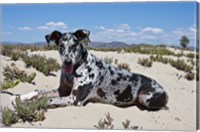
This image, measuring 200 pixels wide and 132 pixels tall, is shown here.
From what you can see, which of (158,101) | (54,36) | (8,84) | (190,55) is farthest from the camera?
(8,84)

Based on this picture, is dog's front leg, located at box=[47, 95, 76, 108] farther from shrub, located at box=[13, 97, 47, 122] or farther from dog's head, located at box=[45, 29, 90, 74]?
dog's head, located at box=[45, 29, 90, 74]

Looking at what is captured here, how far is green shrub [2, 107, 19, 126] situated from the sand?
44mm

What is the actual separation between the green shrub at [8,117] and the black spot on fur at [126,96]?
0.87 meters

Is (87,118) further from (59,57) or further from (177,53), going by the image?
(177,53)

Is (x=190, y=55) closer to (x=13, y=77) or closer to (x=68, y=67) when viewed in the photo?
(x=68, y=67)

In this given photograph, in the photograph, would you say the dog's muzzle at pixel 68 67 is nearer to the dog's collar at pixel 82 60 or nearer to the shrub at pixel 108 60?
the dog's collar at pixel 82 60

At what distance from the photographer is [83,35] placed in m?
4.55

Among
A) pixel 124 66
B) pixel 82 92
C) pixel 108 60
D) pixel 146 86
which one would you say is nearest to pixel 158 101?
pixel 146 86

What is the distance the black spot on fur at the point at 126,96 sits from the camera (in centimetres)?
455

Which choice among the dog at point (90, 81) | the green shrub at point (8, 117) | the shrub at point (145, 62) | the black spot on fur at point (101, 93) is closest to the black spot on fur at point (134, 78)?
the dog at point (90, 81)

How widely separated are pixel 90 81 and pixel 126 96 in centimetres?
32

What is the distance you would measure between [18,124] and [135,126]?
97 cm

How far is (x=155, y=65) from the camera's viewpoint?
14.8 feet

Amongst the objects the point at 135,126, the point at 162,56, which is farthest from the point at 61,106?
the point at 162,56
